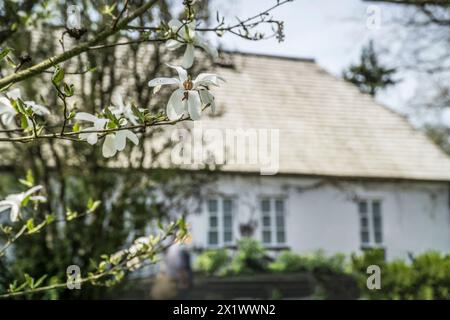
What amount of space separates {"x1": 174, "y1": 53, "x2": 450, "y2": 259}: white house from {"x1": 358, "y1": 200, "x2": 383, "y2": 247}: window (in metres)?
0.02

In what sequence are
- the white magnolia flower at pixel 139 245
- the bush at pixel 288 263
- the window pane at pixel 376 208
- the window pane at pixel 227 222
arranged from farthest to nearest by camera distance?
the window pane at pixel 376 208 → the window pane at pixel 227 222 → the bush at pixel 288 263 → the white magnolia flower at pixel 139 245

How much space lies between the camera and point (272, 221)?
45.1 feet

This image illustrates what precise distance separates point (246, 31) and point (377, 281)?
16.9 feet

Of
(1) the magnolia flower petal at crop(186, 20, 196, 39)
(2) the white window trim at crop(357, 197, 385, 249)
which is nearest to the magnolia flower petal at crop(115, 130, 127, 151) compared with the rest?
(1) the magnolia flower petal at crop(186, 20, 196, 39)

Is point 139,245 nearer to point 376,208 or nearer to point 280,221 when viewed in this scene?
point 280,221

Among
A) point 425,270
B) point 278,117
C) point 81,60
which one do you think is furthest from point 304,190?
point 81,60

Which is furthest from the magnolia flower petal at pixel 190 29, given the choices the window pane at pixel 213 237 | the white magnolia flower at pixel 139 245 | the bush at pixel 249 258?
the window pane at pixel 213 237

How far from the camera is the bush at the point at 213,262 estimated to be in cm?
1211

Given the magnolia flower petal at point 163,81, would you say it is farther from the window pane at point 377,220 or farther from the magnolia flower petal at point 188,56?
→ the window pane at point 377,220

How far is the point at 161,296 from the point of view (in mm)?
9375

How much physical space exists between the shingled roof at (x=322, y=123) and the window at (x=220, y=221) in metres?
0.97

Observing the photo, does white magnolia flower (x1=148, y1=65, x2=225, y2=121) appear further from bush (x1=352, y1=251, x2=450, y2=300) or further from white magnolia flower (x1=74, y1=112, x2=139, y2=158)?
bush (x1=352, y1=251, x2=450, y2=300)

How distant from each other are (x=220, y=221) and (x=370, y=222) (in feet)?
12.3

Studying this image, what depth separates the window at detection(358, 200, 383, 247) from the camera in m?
14.6
